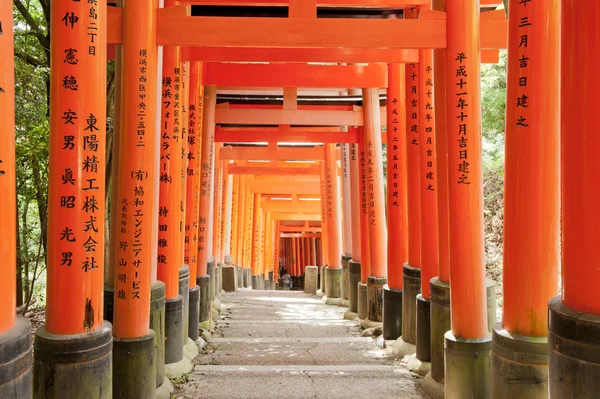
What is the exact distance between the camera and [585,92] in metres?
2.11

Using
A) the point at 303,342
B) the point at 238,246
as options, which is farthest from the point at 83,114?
the point at 238,246

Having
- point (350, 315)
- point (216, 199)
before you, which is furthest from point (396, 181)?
point (216, 199)

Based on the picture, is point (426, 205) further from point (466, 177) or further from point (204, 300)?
point (204, 300)

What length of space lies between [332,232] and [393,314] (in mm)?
5603

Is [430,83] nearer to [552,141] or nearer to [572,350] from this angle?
[552,141]

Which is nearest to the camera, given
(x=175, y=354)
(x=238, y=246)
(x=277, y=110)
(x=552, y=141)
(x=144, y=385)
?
(x=552, y=141)

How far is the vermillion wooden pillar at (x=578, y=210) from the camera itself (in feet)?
6.81

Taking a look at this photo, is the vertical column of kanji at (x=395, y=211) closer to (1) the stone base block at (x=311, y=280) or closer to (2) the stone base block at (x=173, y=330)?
(2) the stone base block at (x=173, y=330)

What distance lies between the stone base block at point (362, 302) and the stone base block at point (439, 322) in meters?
3.85

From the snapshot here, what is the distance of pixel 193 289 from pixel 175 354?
1.52 metres

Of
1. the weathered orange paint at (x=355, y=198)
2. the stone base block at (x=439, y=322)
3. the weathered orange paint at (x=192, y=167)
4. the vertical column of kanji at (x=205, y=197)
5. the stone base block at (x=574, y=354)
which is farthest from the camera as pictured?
the weathered orange paint at (x=355, y=198)

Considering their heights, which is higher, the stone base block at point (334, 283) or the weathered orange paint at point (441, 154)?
the weathered orange paint at point (441, 154)

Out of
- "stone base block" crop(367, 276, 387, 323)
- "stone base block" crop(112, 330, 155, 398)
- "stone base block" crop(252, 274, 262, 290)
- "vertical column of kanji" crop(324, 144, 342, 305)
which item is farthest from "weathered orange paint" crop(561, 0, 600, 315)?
"stone base block" crop(252, 274, 262, 290)

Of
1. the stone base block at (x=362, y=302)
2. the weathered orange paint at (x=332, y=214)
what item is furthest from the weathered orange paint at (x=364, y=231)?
the weathered orange paint at (x=332, y=214)
